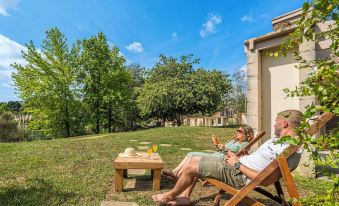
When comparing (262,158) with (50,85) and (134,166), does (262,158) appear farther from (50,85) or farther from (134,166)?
(50,85)

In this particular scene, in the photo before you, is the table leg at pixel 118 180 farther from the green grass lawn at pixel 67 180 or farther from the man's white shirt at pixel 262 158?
the man's white shirt at pixel 262 158

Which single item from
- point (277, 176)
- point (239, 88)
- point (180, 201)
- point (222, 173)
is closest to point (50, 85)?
point (180, 201)

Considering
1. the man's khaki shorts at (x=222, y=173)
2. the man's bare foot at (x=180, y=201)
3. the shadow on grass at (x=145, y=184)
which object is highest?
the man's khaki shorts at (x=222, y=173)

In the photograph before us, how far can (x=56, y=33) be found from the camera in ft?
76.9

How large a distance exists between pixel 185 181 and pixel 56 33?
23677mm

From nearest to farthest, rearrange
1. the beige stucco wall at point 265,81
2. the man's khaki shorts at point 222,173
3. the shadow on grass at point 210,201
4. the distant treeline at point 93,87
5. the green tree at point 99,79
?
the man's khaki shorts at point 222,173
the shadow on grass at point 210,201
the beige stucco wall at point 265,81
the distant treeline at point 93,87
the green tree at point 99,79

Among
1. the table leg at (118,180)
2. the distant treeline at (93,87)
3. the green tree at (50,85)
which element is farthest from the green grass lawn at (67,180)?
the green tree at (50,85)

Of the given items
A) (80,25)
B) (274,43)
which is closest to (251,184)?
(274,43)

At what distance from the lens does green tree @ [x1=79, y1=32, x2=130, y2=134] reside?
23.8 m

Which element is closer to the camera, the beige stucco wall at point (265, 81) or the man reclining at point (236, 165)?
the man reclining at point (236, 165)

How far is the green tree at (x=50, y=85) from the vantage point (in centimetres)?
2217

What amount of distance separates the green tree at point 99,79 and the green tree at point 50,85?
1.21m

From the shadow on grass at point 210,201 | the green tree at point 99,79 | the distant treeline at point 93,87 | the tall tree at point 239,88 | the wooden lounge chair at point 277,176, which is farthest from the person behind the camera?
the tall tree at point 239,88

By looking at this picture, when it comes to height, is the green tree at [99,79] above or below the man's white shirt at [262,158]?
above
